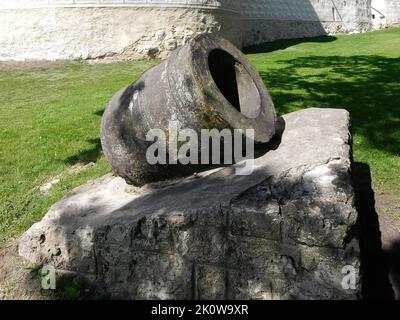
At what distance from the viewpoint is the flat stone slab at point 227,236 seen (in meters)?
2.44

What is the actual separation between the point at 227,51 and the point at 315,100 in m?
4.02

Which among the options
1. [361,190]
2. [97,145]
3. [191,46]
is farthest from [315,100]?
[191,46]

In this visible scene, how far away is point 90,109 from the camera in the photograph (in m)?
7.38

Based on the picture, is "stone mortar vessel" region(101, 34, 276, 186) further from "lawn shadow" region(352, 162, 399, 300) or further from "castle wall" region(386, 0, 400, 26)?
"castle wall" region(386, 0, 400, 26)

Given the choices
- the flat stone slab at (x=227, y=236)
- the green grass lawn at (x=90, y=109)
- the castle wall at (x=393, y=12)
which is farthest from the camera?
the castle wall at (x=393, y=12)

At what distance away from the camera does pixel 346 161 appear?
2867mm

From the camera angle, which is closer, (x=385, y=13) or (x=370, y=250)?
(x=370, y=250)

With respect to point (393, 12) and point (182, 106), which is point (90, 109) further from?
point (393, 12)

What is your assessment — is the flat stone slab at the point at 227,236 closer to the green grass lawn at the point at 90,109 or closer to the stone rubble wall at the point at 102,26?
the green grass lawn at the point at 90,109

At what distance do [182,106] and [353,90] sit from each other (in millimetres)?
5782

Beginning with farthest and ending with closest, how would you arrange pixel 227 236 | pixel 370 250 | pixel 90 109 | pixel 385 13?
pixel 385 13 → pixel 90 109 → pixel 370 250 → pixel 227 236

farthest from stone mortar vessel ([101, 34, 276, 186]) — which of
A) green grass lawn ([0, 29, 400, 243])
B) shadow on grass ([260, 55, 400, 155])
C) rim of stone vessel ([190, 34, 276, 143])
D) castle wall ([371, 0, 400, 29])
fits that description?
castle wall ([371, 0, 400, 29])

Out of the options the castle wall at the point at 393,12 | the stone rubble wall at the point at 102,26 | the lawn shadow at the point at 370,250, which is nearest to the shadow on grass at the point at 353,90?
the lawn shadow at the point at 370,250

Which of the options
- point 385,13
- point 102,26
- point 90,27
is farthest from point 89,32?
point 385,13
